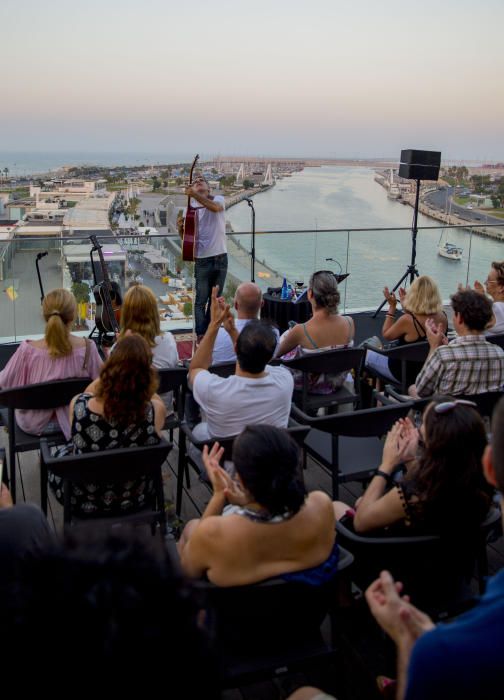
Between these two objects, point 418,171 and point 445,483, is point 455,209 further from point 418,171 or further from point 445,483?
point 445,483

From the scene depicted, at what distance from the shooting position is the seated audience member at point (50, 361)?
3.39m

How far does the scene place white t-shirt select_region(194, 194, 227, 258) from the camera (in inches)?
244

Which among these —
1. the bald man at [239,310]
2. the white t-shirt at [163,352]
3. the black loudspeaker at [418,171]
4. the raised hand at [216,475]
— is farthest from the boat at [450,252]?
A: the raised hand at [216,475]

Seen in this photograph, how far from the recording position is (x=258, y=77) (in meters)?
22.0

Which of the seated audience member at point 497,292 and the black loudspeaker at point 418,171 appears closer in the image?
the seated audience member at point 497,292

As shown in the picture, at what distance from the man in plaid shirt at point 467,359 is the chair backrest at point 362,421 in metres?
0.48

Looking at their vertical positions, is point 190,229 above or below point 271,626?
above

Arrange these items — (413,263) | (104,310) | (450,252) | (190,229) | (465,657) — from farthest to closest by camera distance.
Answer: (450,252) < (413,263) < (190,229) < (104,310) < (465,657)

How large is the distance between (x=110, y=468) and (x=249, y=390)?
78 cm

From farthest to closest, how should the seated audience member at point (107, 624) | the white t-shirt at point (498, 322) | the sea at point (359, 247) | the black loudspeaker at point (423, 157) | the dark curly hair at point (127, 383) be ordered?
the black loudspeaker at point (423, 157)
the sea at point (359, 247)
the white t-shirt at point (498, 322)
the dark curly hair at point (127, 383)
the seated audience member at point (107, 624)

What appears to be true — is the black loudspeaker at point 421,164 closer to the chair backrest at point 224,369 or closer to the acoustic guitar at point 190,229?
the acoustic guitar at point 190,229

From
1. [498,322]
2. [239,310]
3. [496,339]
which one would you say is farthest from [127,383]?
[498,322]

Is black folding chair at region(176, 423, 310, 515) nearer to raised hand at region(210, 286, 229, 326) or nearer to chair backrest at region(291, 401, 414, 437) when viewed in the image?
chair backrest at region(291, 401, 414, 437)

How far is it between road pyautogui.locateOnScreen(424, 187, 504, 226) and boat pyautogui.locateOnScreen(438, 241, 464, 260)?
55 cm
